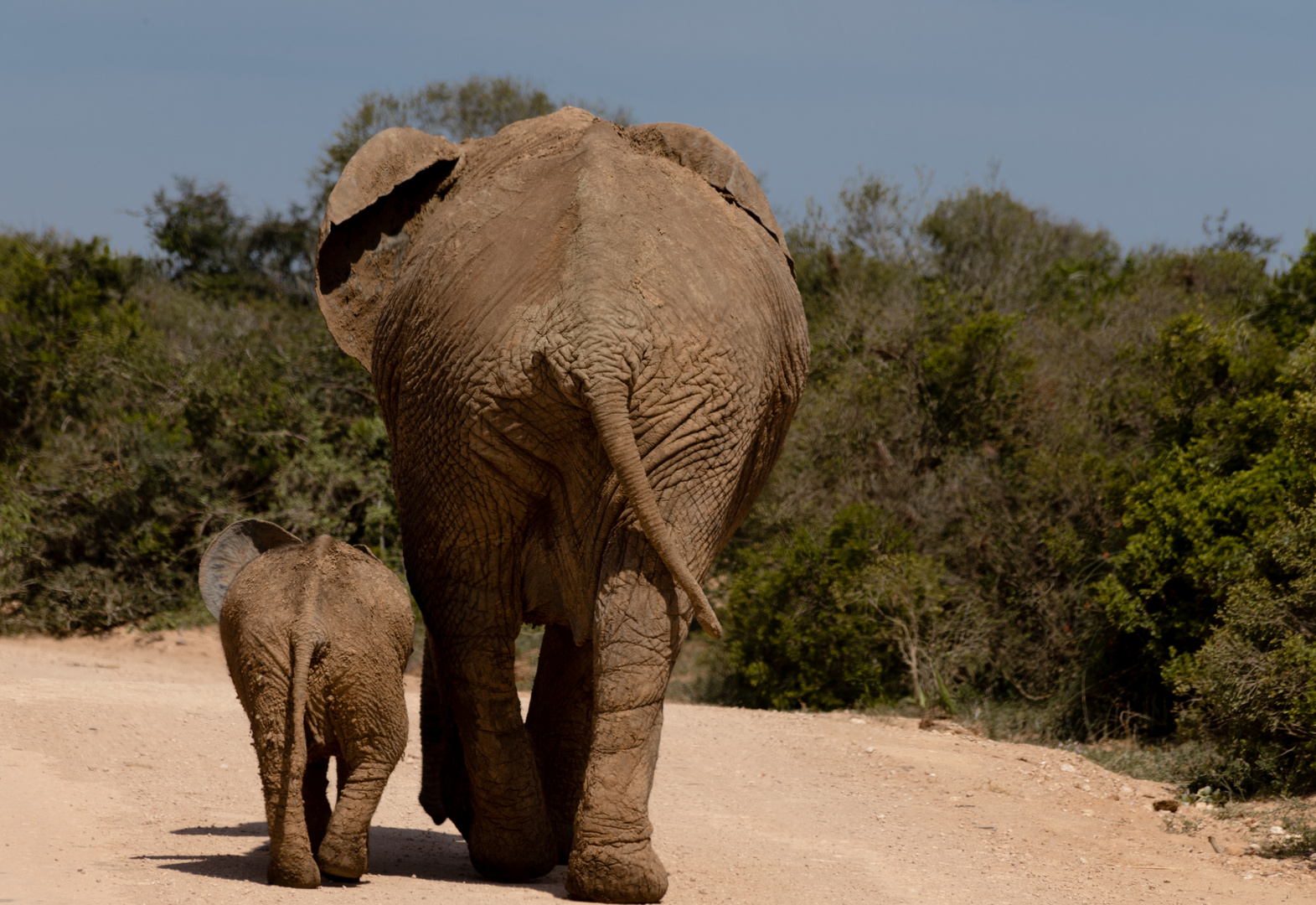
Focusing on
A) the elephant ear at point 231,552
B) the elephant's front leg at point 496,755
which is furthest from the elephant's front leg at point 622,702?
the elephant ear at point 231,552

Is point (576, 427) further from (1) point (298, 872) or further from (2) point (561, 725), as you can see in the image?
(1) point (298, 872)

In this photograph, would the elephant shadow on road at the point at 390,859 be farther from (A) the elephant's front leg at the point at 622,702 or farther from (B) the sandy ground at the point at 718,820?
(A) the elephant's front leg at the point at 622,702

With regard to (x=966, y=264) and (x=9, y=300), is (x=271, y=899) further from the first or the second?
(x=966, y=264)

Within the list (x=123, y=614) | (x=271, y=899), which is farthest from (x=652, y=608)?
(x=123, y=614)

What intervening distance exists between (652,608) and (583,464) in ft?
1.73

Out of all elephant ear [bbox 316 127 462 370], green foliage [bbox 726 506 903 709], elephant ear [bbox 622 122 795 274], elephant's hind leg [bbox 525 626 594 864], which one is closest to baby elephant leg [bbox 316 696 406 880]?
elephant's hind leg [bbox 525 626 594 864]

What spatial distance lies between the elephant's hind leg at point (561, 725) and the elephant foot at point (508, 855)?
0.30m

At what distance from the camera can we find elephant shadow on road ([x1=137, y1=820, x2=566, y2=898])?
4.99m

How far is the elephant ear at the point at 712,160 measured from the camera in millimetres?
5434

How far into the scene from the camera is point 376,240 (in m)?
5.88

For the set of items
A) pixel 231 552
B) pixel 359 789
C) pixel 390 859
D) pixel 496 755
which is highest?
pixel 231 552

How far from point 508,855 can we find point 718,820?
245cm

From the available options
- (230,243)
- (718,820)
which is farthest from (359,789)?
(230,243)

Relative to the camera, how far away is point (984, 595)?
41.9ft
